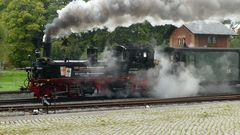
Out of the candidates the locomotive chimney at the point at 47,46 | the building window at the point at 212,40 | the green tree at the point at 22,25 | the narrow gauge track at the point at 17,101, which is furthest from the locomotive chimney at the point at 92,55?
the building window at the point at 212,40

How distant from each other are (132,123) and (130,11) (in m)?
10.1

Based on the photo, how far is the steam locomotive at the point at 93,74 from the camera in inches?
878

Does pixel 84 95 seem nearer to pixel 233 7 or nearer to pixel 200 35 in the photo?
pixel 233 7

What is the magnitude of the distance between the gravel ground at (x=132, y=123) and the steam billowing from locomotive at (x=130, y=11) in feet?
22.4

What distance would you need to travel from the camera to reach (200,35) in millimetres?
63250

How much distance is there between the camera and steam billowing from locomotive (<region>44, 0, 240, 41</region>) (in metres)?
22.8

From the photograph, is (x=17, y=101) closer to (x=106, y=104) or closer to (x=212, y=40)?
(x=106, y=104)

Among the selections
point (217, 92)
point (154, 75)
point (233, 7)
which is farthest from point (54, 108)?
point (217, 92)

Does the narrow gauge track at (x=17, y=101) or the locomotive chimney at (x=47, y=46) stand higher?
the locomotive chimney at (x=47, y=46)

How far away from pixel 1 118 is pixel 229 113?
324 inches

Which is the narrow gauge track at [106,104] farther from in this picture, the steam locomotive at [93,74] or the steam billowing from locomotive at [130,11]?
the steam billowing from locomotive at [130,11]

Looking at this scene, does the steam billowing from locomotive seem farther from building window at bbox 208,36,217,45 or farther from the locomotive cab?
building window at bbox 208,36,217,45

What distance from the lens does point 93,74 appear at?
76.2 ft

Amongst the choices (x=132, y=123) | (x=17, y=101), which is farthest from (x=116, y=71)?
(x=132, y=123)
